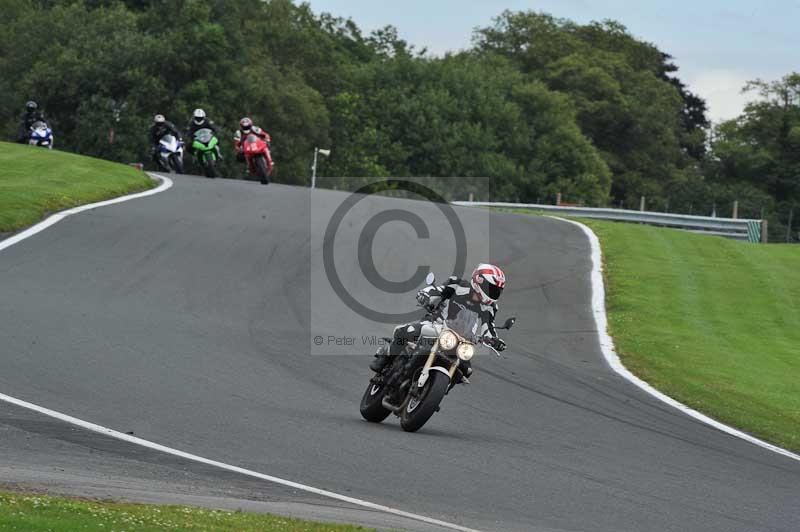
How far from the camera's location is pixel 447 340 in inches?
467

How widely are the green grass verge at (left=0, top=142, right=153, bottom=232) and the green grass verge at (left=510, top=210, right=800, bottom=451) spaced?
31.3 ft

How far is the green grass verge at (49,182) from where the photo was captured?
74.9 ft

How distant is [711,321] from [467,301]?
9587mm

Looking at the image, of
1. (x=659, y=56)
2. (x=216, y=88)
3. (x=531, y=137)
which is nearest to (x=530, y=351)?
(x=216, y=88)

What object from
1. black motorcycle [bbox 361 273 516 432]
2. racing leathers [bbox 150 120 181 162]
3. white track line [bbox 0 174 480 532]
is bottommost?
white track line [bbox 0 174 480 532]

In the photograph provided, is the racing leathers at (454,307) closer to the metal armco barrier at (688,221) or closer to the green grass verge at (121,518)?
the green grass verge at (121,518)

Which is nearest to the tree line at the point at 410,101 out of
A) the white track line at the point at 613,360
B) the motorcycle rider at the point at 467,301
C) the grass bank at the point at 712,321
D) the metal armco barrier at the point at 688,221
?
the metal armco barrier at the point at 688,221

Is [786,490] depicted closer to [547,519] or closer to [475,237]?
[547,519]

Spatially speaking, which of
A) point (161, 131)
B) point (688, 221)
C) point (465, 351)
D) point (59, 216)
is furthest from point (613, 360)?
point (161, 131)

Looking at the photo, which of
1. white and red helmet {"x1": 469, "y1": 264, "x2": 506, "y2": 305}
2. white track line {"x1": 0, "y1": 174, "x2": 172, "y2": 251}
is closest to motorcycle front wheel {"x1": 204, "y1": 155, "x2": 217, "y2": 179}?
white track line {"x1": 0, "y1": 174, "x2": 172, "y2": 251}

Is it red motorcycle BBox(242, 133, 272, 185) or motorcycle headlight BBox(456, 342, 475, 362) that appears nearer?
motorcycle headlight BBox(456, 342, 475, 362)

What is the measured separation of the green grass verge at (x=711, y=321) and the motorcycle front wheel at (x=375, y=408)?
387 cm

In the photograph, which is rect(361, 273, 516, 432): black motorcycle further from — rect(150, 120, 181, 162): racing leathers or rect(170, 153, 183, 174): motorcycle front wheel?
rect(170, 153, 183, 174): motorcycle front wheel

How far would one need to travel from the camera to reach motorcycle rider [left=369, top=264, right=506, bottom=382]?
476 inches
